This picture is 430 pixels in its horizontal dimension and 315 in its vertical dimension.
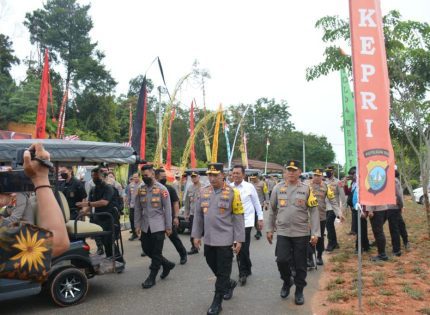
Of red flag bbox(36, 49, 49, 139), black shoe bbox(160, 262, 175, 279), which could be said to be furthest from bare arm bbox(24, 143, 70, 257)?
red flag bbox(36, 49, 49, 139)

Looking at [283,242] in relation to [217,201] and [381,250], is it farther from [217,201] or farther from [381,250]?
[381,250]

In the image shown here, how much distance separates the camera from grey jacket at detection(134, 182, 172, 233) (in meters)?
6.93

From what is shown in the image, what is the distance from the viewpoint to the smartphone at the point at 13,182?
8.32ft

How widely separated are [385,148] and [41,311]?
16.9 ft

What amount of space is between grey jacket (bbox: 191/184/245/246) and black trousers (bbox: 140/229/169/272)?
4.65 ft

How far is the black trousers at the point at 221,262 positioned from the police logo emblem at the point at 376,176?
2.06 m

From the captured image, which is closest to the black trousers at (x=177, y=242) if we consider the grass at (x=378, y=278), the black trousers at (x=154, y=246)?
the black trousers at (x=154, y=246)

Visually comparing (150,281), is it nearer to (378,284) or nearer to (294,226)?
(294,226)

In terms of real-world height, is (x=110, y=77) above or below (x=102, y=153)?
above

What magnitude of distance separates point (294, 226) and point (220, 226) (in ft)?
3.63

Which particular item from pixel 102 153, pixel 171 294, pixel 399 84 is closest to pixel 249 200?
pixel 171 294

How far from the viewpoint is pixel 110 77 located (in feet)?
137

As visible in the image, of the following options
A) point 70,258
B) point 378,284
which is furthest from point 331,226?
point 70,258

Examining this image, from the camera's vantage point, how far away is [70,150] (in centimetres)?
613
